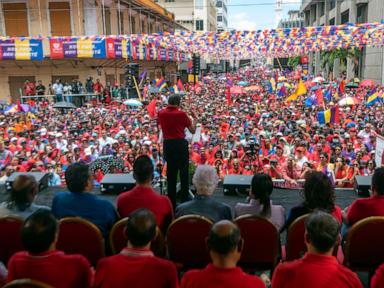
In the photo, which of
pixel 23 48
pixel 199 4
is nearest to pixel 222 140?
pixel 23 48

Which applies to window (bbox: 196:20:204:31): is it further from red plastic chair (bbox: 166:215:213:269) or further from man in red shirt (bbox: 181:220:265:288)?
man in red shirt (bbox: 181:220:265:288)

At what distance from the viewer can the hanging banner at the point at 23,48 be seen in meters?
21.9

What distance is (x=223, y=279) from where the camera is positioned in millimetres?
2271

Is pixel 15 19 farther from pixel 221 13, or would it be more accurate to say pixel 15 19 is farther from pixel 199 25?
pixel 221 13

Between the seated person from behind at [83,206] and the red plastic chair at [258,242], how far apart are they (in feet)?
3.67

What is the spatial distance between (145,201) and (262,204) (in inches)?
40.7

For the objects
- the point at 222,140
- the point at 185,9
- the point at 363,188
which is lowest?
the point at 222,140

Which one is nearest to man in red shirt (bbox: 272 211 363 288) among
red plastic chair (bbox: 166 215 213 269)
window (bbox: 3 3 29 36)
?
red plastic chair (bbox: 166 215 213 269)

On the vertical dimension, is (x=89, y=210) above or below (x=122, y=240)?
above

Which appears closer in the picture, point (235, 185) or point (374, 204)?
point (374, 204)

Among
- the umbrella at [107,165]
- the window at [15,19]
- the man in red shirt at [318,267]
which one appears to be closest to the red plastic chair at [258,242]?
the man in red shirt at [318,267]

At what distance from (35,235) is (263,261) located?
1.85 meters

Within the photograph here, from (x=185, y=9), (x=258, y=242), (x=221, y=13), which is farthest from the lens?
(x=221, y=13)

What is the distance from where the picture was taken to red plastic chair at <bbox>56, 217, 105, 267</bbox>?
3221 mm
